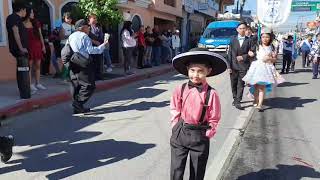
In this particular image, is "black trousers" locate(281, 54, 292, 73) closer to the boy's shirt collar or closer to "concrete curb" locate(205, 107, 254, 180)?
"concrete curb" locate(205, 107, 254, 180)

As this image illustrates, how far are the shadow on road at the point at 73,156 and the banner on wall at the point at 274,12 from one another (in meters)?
7.88

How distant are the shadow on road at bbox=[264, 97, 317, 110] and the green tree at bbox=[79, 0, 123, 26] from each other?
461cm

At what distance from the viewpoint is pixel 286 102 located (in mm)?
9609

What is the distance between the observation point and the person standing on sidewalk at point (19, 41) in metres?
7.75

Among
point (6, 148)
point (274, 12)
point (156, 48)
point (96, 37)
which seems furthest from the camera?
point (156, 48)

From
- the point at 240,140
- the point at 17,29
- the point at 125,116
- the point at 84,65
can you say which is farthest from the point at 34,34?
the point at 240,140

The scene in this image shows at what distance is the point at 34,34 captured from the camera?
920 centimetres

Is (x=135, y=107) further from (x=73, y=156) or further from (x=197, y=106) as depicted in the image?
(x=197, y=106)

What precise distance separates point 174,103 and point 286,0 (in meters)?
9.89

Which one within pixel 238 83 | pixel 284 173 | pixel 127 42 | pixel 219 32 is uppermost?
pixel 219 32

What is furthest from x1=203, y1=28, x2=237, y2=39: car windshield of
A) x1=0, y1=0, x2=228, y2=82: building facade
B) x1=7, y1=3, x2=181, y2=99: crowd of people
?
x1=0, y1=0, x2=228, y2=82: building facade

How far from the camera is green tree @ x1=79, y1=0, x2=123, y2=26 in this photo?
11031mm

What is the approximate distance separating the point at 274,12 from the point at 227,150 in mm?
7861

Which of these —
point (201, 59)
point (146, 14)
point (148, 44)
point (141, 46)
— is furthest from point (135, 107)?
point (146, 14)
